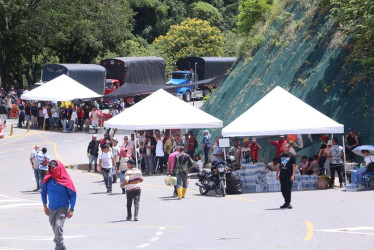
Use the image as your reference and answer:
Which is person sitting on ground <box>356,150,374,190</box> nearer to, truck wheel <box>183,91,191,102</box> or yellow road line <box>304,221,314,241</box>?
yellow road line <box>304,221,314,241</box>

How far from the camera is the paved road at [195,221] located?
48.3 ft

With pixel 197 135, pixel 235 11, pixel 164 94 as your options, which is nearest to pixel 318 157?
pixel 164 94

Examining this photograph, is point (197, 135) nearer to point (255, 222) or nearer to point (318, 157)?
point (318, 157)

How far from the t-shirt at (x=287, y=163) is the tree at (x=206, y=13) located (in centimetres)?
7587

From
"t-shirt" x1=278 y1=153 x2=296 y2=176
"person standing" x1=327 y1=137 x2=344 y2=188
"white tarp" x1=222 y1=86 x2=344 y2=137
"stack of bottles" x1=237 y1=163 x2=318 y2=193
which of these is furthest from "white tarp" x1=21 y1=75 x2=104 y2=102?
"t-shirt" x1=278 y1=153 x2=296 y2=176

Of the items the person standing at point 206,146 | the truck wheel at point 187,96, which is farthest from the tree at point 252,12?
the truck wheel at point 187,96

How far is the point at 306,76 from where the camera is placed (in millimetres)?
31172

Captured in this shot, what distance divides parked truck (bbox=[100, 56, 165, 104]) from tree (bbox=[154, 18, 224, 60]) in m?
15.2

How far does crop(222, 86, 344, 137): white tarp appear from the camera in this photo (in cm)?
2423

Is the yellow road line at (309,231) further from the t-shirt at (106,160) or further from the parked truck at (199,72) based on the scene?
the parked truck at (199,72)

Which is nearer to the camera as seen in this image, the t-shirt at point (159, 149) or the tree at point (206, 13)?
the t-shirt at point (159, 149)

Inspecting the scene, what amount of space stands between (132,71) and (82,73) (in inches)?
230

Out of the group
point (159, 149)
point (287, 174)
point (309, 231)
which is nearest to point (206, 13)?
point (159, 149)

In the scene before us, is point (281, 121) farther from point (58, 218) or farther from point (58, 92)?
point (58, 92)
